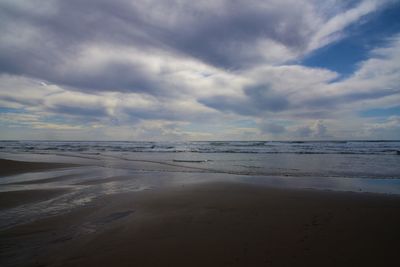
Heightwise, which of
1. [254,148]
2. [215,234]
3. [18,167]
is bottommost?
[215,234]

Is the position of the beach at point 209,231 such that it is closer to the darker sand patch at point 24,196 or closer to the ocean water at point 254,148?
the darker sand patch at point 24,196

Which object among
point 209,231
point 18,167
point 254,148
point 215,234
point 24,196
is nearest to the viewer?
point 215,234

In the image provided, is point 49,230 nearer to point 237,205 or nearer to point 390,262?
point 237,205

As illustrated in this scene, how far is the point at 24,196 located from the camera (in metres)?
8.35

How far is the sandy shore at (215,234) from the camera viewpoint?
13.3 ft

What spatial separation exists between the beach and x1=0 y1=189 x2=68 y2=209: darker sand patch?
0.11 feet

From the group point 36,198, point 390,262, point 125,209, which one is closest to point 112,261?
point 125,209

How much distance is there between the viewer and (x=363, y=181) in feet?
37.5

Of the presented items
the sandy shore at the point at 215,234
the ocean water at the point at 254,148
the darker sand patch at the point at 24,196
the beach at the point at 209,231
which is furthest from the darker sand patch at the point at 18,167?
the ocean water at the point at 254,148

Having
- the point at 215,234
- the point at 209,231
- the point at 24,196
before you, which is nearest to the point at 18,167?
the point at 24,196

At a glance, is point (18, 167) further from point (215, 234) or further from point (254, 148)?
point (254, 148)

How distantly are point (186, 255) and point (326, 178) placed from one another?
36.2 ft

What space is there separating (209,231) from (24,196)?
24.8ft

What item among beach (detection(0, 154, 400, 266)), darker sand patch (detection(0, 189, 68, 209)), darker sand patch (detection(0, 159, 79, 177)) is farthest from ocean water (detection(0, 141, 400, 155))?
darker sand patch (detection(0, 189, 68, 209))
